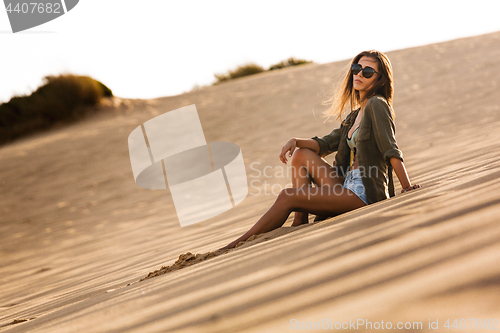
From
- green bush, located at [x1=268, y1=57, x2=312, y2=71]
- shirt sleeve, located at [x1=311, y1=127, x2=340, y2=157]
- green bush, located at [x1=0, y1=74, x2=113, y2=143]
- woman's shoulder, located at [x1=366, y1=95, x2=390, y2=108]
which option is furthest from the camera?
green bush, located at [x1=268, y1=57, x2=312, y2=71]

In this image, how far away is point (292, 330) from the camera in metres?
0.90

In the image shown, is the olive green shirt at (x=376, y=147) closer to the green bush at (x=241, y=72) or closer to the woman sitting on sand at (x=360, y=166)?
the woman sitting on sand at (x=360, y=166)

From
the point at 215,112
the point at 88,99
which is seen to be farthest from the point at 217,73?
the point at 215,112

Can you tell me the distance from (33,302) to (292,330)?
2132 millimetres

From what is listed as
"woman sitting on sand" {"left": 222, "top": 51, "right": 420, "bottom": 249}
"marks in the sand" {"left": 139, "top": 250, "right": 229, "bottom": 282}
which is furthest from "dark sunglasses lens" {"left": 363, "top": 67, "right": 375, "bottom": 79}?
"marks in the sand" {"left": 139, "top": 250, "right": 229, "bottom": 282}

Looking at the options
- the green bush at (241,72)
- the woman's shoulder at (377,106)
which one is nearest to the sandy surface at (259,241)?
the woman's shoulder at (377,106)

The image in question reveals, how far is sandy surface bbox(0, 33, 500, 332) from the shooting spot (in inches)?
37.5

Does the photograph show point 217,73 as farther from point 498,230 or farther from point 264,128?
point 498,230

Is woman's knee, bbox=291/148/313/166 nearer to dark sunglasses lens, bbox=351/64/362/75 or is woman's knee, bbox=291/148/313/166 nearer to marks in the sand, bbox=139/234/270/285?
dark sunglasses lens, bbox=351/64/362/75

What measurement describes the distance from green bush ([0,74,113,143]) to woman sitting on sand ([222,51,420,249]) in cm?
1267

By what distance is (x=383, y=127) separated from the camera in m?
2.29
